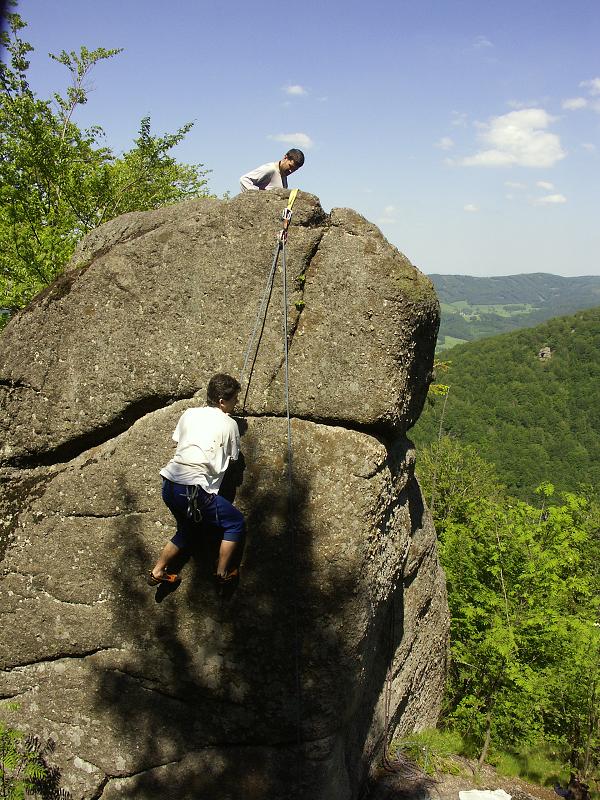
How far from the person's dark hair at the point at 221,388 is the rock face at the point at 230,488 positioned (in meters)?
0.51

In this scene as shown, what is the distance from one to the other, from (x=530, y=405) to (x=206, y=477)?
105 meters

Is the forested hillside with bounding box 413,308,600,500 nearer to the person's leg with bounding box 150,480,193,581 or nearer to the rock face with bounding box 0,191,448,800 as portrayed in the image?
the rock face with bounding box 0,191,448,800

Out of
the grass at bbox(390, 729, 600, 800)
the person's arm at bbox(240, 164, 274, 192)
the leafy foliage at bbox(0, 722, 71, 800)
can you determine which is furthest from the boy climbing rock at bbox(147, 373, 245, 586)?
the grass at bbox(390, 729, 600, 800)

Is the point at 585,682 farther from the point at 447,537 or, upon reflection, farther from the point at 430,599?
the point at 447,537

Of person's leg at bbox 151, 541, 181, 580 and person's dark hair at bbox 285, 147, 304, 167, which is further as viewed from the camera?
person's dark hair at bbox 285, 147, 304, 167

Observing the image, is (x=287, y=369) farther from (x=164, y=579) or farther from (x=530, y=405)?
(x=530, y=405)

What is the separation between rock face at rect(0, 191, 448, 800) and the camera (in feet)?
18.2

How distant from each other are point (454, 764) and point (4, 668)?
560 centimetres

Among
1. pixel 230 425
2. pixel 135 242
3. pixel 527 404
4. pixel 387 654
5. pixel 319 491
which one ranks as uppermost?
pixel 135 242

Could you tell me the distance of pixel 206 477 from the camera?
5207 millimetres

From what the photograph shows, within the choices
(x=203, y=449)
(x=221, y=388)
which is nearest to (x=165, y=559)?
(x=203, y=449)

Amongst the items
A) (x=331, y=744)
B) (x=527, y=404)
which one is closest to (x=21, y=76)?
(x=331, y=744)

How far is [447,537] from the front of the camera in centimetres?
1209

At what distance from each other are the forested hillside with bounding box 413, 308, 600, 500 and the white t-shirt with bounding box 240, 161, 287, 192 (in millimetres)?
63575
